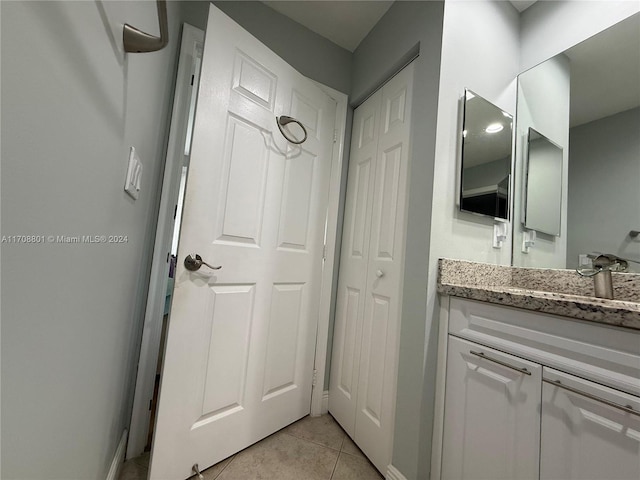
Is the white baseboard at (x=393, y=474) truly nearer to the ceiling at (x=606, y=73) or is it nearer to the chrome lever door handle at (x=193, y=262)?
the chrome lever door handle at (x=193, y=262)

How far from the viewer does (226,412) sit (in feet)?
3.68

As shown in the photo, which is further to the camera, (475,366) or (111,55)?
(475,366)

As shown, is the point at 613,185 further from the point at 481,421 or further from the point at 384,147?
the point at 481,421

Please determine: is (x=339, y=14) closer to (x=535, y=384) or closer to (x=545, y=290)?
(x=545, y=290)

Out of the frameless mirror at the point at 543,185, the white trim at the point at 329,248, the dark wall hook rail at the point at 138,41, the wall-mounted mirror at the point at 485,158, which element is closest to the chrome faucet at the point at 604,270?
the frameless mirror at the point at 543,185

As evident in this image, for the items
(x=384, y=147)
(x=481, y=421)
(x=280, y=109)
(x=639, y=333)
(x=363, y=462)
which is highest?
(x=280, y=109)

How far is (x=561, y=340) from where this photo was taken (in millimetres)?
691

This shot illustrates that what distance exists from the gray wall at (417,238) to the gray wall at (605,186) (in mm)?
744

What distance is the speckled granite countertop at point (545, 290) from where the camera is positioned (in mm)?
622

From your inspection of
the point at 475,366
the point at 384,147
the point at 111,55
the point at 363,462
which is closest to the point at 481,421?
the point at 475,366

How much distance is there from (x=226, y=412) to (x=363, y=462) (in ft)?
2.28

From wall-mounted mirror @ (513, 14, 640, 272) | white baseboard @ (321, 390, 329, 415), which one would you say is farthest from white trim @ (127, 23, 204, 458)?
wall-mounted mirror @ (513, 14, 640, 272)

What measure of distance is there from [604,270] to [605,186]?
437 mm

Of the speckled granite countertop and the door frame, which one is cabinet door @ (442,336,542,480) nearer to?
the speckled granite countertop
